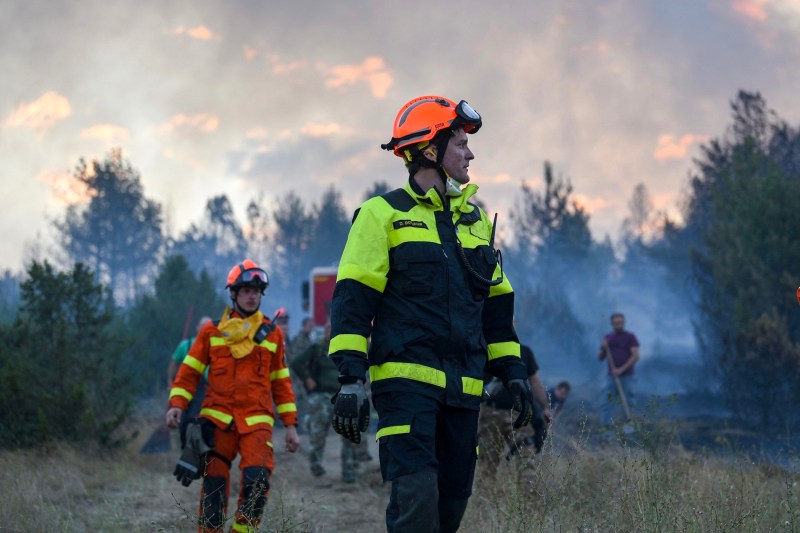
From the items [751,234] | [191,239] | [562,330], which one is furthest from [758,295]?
[191,239]

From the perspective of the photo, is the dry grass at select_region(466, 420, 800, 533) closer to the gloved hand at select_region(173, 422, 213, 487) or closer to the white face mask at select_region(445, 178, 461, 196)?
the white face mask at select_region(445, 178, 461, 196)

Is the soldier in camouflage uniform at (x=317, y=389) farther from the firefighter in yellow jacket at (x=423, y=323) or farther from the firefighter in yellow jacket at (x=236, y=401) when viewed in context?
the firefighter in yellow jacket at (x=423, y=323)

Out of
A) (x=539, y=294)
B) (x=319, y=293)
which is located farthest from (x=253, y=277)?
(x=539, y=294)

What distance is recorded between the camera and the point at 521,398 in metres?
4.15

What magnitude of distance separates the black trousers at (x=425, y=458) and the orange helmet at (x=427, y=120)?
1.20m

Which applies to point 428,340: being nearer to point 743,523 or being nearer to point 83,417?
point 743,523

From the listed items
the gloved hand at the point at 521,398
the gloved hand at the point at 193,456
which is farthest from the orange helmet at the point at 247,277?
the gloved hand at the point at 521,398

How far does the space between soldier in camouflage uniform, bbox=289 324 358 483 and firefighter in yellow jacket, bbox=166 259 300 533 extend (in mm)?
4598

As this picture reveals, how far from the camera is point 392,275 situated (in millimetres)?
3904

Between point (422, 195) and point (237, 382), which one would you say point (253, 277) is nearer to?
point (237, 382)

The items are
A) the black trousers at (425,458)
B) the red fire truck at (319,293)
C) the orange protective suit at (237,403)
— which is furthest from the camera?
the red fire truck at (319,293)

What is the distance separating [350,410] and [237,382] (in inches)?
89.9

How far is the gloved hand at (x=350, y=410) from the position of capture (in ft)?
11.9

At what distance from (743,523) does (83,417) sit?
7290 mm
